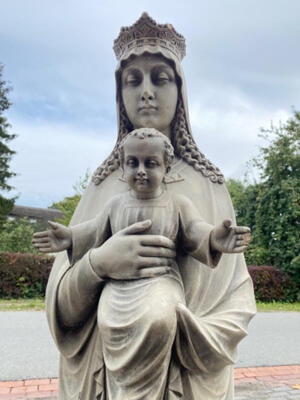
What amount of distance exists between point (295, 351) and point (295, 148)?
9.85 metres

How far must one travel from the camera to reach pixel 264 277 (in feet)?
44.7

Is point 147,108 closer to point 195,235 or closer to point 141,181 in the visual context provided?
point 141,181

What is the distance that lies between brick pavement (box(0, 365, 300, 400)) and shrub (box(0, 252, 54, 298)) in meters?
7.85

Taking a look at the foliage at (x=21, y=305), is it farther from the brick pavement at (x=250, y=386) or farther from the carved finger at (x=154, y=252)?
the carved finger at (x=154, y=252)

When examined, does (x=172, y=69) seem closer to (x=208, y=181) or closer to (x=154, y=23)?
(x=154, y=23)

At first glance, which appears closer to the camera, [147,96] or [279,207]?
[147,96]

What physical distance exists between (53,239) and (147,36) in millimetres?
1273

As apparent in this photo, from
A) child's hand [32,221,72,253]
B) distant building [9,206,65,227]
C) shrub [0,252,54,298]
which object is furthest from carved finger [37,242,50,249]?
distant building [9,206,65,227]

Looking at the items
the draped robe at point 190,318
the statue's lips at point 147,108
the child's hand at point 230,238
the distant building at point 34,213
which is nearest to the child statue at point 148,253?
the child's hand at point 230,238

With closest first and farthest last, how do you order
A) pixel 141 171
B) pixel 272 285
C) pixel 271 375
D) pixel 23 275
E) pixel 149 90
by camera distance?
pixel 141 171, pixel 149 90, pixel 271 375, pixel 23 275, pixel 272 285

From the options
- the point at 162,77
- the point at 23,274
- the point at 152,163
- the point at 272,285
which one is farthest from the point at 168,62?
the point at 272,285

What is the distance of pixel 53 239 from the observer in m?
1.87

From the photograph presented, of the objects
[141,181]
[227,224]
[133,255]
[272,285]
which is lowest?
[272,285]

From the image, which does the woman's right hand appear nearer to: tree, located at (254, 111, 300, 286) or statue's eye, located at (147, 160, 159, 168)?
statue's eye, located at (147, 160, 159, 168)
